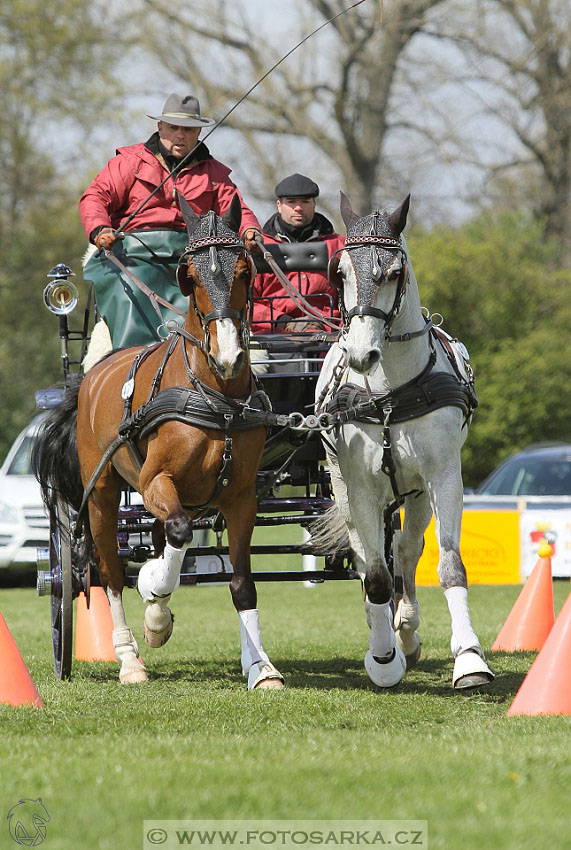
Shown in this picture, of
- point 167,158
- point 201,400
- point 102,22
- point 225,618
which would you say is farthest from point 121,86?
point 201,400

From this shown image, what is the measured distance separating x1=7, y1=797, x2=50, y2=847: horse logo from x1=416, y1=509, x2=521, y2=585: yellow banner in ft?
36.7

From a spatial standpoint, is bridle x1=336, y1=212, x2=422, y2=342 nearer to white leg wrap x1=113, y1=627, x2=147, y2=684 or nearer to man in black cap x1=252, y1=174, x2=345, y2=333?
man in black cap x1=252, y1=174, x2=345, y2=333

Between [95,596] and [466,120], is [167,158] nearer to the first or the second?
[95,596]

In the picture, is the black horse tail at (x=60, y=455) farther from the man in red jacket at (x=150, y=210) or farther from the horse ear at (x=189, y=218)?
the horse ear at (x=189, y=218)

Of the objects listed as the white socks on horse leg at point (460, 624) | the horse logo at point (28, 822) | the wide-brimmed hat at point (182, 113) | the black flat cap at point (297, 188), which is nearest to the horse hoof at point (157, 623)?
the white socks on horse leg at point (460, 624)

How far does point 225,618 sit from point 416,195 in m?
19.4

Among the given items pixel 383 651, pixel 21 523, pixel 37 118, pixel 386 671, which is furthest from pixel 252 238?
pixel 37 118

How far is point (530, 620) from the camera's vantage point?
8.37 meters

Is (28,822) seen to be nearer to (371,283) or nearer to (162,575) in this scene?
(162,575)

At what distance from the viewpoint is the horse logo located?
141 inches

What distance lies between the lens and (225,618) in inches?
468

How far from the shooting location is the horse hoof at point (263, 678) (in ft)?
20.9

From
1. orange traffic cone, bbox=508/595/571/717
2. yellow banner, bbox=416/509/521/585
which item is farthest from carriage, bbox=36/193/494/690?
yellow banner, bbox=416/509/521/585

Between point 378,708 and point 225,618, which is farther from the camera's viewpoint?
point 225,618
